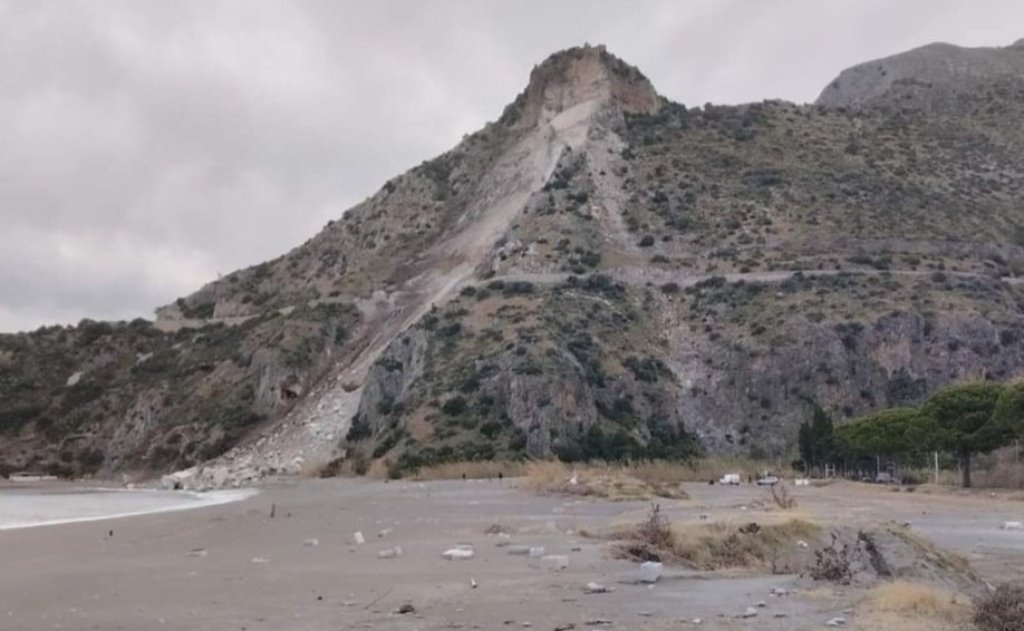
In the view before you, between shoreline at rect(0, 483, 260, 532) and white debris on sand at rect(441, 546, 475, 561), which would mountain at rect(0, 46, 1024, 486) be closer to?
shoreline at rect(0, 483, 260, 532)

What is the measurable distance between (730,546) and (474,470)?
36.7m

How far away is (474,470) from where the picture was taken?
168 feet

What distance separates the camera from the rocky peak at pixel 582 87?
114688mm

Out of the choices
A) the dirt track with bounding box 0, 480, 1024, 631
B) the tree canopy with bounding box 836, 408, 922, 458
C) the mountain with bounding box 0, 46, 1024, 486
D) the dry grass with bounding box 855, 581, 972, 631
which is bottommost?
the dirt track with bounding box 0, 480, 1024, 631

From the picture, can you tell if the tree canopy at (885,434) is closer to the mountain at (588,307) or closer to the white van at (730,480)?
the mountain at (588,307)

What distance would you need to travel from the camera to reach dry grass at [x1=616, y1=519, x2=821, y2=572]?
14.4 meters

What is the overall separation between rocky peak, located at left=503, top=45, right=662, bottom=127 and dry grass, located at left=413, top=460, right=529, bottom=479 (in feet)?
223

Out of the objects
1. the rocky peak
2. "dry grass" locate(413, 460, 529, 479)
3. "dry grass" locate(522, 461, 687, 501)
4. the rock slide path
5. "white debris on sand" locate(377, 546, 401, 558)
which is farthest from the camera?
the rocky peak

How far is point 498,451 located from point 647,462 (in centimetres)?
870

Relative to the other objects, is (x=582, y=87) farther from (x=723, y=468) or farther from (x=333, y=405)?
(x=723, y=468)

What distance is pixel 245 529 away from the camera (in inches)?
949

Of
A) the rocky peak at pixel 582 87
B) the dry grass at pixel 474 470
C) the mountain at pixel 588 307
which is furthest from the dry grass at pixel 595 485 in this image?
the rocky peak at pixel 582 87

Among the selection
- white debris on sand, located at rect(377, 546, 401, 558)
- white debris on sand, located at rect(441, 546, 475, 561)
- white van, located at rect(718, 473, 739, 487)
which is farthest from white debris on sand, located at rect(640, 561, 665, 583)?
white van, located at rect(718, 473, 739, 487)

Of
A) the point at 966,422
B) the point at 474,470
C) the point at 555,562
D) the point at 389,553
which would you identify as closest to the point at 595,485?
the point at 474,470
